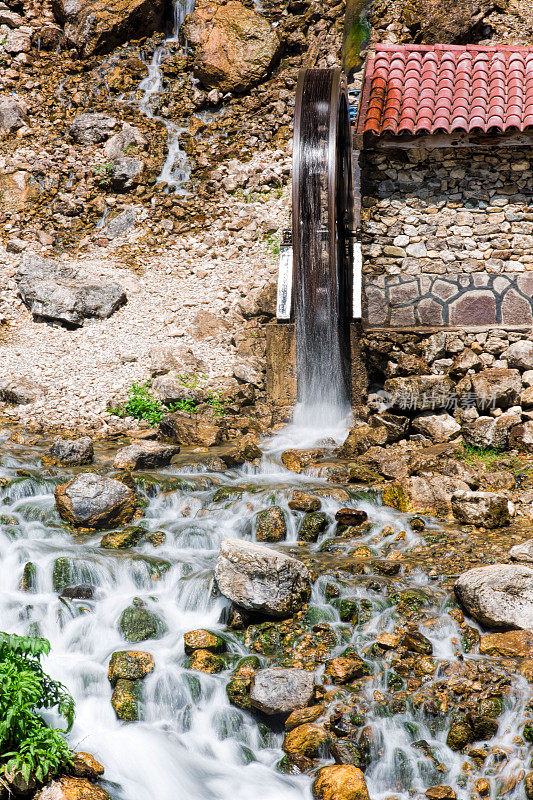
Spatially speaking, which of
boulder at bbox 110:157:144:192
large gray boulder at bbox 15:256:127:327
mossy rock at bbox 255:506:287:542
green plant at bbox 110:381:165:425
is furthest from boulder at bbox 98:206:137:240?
mossy rock at bbox 255:506:287:542

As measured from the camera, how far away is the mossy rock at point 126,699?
4.22 meters

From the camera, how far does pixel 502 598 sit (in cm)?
452

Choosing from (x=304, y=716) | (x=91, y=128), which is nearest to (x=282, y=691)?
(x=304, y=716)

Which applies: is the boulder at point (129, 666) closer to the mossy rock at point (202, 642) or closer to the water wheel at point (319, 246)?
the mossy rock at point (202, 642)

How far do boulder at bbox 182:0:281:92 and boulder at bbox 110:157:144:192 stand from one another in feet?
10.2

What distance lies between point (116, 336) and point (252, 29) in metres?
8.97

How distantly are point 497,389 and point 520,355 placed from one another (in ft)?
1.85

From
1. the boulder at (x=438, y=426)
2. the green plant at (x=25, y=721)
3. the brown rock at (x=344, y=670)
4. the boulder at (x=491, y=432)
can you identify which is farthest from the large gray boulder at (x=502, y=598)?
the boulder at (x=438, y=426)

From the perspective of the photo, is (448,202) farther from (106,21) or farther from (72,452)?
(106,21)

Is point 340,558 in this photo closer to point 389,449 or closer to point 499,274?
point 389,449

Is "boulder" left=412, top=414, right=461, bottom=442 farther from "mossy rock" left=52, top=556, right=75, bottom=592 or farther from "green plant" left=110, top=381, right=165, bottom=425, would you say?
"mossy rock" left=52, top=556, right=75, bottom=592

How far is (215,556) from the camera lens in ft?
18.6

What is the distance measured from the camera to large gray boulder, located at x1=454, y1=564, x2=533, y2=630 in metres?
4.47

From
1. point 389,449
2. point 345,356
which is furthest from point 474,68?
point 389,449
